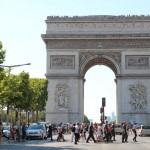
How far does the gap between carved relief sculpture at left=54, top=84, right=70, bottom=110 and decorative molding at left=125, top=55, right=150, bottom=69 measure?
8938 mm

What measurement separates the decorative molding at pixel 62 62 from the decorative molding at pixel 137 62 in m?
7.49

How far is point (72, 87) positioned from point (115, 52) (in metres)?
7.55

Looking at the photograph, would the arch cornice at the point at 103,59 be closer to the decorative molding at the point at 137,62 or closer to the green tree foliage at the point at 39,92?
the decorative molding at the point at 137,62

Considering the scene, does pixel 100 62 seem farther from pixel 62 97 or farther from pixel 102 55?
pixel 62 97

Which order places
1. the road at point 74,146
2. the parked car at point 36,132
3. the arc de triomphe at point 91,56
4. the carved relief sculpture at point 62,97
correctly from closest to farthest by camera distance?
the road at point 74,146 → the parked car at point 36,132 → the arc de triomphe at point 91,56 → the carved relief sculpture at point 62,97

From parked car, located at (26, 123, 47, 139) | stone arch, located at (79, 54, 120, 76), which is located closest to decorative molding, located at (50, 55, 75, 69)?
stone arch, located at (79, 54, 120, 76)

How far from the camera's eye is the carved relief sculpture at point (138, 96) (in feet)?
209

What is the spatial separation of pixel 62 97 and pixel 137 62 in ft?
36.8

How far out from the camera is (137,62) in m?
64.7


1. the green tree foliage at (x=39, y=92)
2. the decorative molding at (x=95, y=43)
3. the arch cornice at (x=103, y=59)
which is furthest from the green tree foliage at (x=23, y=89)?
the arch cornice at (x=103, y=59)

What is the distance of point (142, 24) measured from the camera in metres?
65.3

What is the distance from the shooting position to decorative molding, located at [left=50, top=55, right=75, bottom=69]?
65062 millimetres

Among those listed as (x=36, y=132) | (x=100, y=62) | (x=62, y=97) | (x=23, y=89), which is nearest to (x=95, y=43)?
(x=100, y=62)

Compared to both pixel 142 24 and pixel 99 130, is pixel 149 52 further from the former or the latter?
pixel 99 130
